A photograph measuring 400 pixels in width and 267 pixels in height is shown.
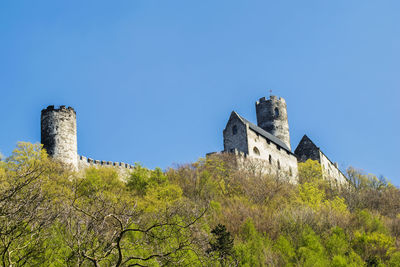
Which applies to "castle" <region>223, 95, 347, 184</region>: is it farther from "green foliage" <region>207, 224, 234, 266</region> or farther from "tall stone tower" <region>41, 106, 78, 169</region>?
"green foliage" <region>207, 224, 234, 266</region>

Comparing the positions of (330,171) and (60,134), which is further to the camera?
(330,171)

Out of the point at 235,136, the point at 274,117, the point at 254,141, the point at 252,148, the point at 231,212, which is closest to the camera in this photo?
the point at 231,212

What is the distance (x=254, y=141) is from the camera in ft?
138

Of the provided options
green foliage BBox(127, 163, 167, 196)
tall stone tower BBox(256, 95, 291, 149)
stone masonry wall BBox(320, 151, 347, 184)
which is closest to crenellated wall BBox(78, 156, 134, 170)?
green foliage BBox(127, 163, 167, 196)

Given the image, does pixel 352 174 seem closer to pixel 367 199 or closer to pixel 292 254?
pixel 367 199

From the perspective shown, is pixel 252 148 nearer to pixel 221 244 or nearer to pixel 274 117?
pixel 274 117

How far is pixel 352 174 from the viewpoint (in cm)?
4872

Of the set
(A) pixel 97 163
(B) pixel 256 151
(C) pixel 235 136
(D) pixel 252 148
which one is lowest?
(A) pixel 97 163

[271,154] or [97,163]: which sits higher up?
[271,154]

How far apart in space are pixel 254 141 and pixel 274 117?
15.1 metres

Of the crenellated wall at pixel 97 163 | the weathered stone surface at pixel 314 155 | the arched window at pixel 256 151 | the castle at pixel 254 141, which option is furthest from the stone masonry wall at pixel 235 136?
the weathered stone surface at pixel 314 155

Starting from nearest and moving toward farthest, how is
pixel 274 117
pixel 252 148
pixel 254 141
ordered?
pixel 252 148
pixel 254 141
pixel 274 117

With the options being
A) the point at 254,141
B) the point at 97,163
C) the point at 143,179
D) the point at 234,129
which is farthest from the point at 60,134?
the point at 254,141

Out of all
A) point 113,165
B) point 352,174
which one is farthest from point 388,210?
point 113,165
